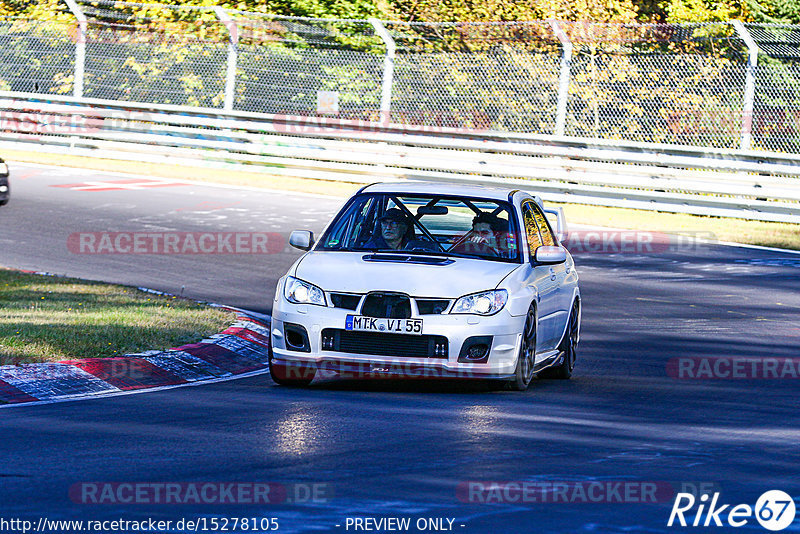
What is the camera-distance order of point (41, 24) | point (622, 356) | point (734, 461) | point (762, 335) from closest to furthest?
point (734, 461) < point (622, 356) < point (762, 335) < point (41, 24)

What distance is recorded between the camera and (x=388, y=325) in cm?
920

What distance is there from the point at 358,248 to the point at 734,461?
146 inches

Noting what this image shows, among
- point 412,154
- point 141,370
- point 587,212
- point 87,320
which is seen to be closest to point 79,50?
point 412,154

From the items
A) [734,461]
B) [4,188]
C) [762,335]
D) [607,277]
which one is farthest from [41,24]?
[734,461]

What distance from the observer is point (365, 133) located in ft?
85.8

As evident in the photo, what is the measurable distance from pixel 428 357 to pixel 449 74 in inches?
660

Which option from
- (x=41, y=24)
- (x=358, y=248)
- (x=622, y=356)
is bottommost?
(x=622, y=356)

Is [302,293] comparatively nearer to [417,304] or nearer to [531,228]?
[417,304]

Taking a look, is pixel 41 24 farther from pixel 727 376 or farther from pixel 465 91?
pixel 727 376

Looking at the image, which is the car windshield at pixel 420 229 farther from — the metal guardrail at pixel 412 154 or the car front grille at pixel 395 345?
the metal guardrail at pixel 412 154

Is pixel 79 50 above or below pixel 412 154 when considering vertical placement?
above

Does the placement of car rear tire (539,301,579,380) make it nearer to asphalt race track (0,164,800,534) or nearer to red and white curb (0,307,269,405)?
asphalt race track (0,164,800,534)

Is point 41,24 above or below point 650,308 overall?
above

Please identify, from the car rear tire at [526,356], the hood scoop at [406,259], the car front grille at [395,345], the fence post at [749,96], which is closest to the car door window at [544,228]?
the car rear tire at [526,356]
